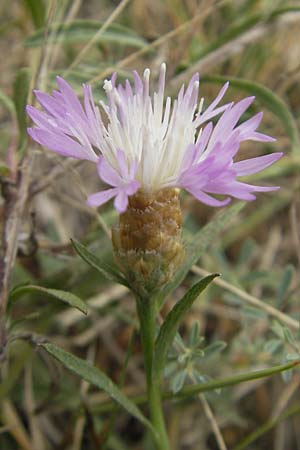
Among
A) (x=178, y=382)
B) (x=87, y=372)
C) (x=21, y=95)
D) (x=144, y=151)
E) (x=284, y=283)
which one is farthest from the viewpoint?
(x=284, y=283)

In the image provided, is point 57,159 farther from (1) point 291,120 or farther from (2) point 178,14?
(2) point 178,14

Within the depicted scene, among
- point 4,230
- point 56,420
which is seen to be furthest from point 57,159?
point 56,420

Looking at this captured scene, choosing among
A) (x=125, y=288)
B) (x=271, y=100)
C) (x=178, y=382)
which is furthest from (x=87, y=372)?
(x=271, y=100)

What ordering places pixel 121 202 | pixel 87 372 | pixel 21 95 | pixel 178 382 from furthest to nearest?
1. pixel 21 95
2. pixel 178 382
3. pixel 87 372
4. pixel 121 202

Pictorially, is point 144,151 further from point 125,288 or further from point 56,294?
point 125,288

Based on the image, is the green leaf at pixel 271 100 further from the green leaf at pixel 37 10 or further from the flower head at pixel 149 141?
the flower head at pixel 149 141
